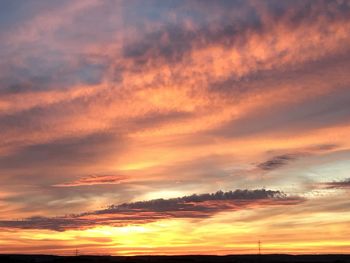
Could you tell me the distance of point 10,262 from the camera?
584 ft

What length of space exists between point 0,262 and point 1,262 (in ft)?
2.14

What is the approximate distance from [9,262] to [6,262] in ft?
5.32

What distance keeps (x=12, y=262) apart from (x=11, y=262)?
0.90 metres

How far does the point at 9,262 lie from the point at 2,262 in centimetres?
287

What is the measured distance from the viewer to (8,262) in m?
177

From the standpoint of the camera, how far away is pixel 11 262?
178625 mm

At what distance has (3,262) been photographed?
175m

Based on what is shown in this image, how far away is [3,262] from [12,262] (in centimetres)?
455

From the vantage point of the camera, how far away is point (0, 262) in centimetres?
17475

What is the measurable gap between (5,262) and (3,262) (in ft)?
2.56

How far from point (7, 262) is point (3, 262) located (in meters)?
1.56

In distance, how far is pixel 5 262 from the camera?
176000mm

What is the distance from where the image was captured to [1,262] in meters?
175

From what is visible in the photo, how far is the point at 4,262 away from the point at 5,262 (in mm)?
435
